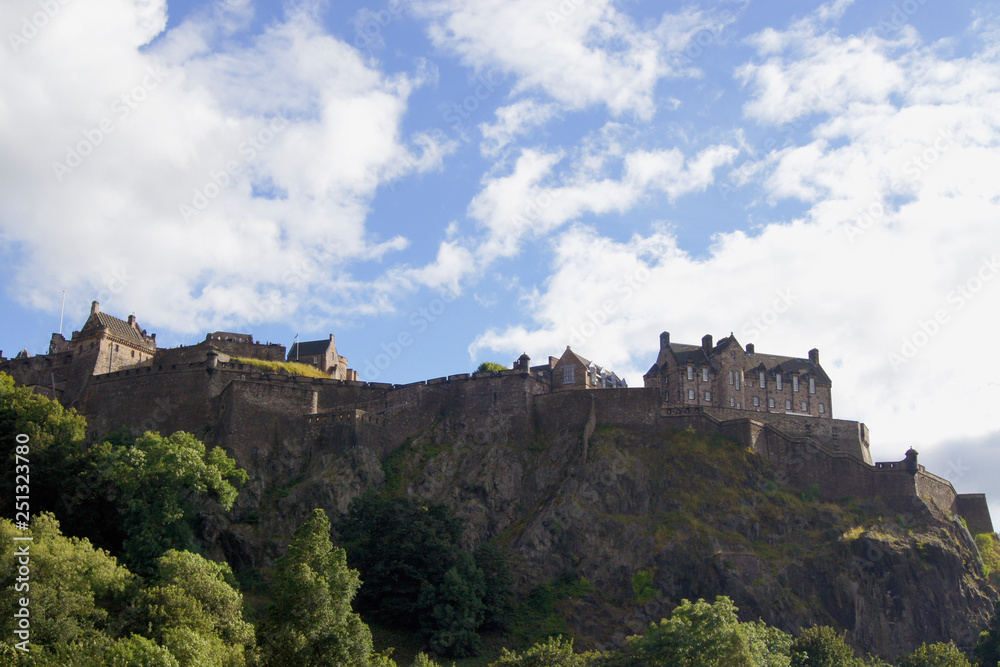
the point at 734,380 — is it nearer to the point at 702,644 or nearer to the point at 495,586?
the point at 495,586

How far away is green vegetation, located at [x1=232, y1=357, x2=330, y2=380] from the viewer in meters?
79.9

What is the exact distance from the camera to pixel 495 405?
75.9 m

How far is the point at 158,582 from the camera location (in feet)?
162

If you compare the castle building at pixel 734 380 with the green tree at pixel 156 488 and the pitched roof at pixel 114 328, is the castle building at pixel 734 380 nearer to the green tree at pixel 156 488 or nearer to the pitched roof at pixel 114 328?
the green tree at pixel 156 488

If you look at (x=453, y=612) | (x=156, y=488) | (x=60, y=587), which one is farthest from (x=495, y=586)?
(x=60, y=587)

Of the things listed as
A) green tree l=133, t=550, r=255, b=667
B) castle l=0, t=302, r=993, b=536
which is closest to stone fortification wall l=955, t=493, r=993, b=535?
castle l=0, t=302, r=993, b=536

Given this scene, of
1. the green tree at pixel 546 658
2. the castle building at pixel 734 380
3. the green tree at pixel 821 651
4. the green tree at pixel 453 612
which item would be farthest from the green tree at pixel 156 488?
the castle building at pixel 734 380

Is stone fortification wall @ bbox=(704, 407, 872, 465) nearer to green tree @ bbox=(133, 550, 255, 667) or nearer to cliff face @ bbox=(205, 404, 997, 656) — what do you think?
cliff face @ bbox=(205, 404, 997, 656)

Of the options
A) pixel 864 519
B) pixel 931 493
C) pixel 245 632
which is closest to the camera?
pixel 245 632

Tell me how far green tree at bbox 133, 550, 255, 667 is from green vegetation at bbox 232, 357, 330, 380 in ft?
100

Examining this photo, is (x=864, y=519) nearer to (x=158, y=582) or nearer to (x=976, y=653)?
(x=976, y=653)

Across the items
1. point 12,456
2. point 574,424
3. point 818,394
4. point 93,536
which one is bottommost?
point 93,536

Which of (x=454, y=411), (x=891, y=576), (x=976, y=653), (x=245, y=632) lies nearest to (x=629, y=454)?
(x=454, y=411)

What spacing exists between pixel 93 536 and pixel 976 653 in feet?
172
